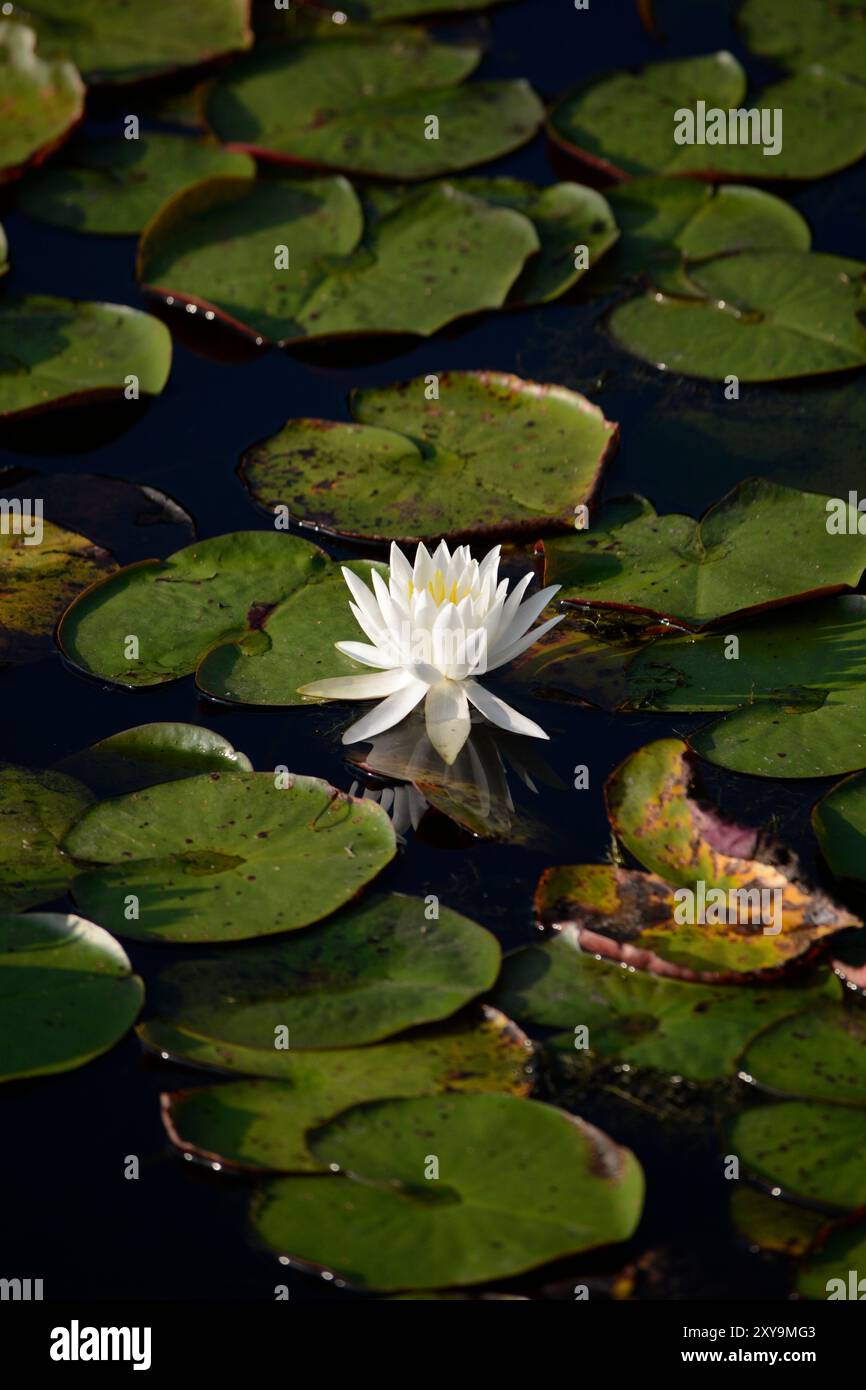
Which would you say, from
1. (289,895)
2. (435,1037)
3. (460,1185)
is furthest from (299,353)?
(460,1185)

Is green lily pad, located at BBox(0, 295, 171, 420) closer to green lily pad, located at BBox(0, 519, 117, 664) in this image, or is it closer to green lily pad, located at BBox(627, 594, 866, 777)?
green lily pad, located at BBox(0, 519, 117, 664)

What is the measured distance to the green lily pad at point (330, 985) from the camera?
3189 mm

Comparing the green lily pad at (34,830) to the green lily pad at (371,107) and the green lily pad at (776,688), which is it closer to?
the green lily pad at (776,688)

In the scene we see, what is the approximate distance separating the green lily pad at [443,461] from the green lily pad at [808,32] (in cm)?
294

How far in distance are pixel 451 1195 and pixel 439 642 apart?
151cm

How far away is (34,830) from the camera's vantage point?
12.1 ft

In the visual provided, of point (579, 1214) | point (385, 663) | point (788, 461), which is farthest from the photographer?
point (788, 461)

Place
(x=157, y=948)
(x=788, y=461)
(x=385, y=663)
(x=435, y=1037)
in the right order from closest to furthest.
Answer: (x=435, y=1037), (x=157, y=948), (x=385, y=663), (x=788, y=461)

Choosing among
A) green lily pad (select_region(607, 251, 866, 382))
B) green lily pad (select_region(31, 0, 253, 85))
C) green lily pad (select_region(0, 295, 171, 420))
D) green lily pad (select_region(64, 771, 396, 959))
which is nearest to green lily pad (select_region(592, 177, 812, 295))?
green lily pad (select_region(607, 251, 866, 382))

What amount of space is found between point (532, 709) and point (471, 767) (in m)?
0.26

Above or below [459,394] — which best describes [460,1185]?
below

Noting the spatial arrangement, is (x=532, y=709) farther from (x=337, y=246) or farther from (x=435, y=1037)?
(x=337, y=246)

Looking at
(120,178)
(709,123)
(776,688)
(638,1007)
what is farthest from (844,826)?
(120,178)

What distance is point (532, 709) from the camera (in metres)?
4.07
